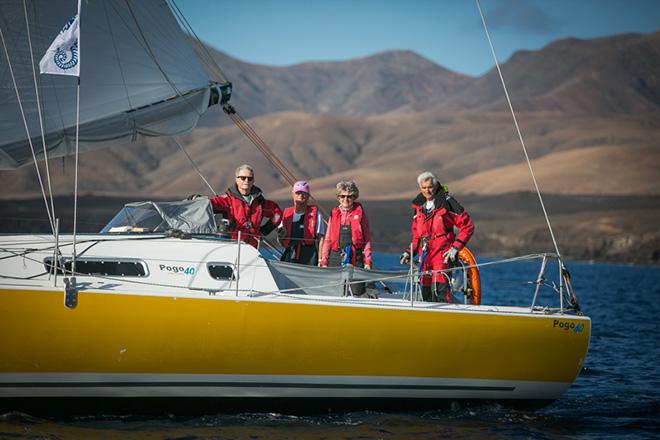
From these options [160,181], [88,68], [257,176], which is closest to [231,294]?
[88,68]

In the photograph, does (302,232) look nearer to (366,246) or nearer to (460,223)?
(366,246)

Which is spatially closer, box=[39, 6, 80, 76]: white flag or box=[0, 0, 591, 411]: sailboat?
box=[0, 0, 591, 411]: sailboat

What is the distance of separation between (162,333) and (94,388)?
800mm

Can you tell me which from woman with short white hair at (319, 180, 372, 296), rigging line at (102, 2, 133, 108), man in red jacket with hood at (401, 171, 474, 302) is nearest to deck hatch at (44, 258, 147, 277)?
rigging line at (102, 2, 133, 108)

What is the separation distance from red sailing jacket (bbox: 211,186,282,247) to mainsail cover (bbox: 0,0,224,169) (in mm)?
1096

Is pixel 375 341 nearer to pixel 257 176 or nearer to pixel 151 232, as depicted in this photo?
pixel 151 232

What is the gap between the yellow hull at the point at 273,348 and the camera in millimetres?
8086

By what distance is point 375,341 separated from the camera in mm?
8828

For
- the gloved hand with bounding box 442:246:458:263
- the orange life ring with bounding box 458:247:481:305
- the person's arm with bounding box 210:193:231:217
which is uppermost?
the person's arm with bounding box 210:193:231:217

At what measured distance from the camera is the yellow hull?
26.5ft

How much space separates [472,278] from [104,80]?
15.7 feet

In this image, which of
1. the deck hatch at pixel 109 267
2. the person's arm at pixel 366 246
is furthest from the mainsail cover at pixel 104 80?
the person's arm at pixel 366 246

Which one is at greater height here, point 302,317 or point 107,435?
point 302,317

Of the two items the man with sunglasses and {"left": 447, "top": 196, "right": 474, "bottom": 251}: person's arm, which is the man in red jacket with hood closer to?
{"left": 447, "top": 196, "right": 474, "bottom": 251}: person's arm
